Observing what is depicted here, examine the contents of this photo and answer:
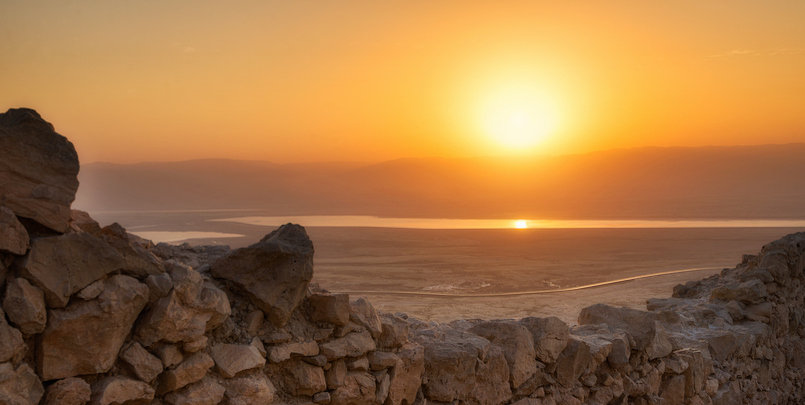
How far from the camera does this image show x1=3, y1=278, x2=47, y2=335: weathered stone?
2.52 meters

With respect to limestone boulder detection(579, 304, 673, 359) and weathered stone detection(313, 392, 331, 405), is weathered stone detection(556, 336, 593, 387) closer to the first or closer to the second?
limestone boulder detection(579, 304, 673, 359)

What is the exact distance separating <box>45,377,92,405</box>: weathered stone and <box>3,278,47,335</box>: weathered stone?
0.27 metres

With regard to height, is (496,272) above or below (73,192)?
below

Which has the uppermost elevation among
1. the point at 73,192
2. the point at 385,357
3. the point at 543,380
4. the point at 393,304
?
the point at 73,192

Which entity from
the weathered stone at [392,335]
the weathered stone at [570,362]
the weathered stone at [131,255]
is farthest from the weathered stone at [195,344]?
the weathered stone at [570,362]

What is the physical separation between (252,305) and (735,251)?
2728 centimetres

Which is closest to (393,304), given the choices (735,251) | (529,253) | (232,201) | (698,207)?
(529,253)

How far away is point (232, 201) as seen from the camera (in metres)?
96.1

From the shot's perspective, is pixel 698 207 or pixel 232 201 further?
pixel 232 201

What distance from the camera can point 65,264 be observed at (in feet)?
8.89

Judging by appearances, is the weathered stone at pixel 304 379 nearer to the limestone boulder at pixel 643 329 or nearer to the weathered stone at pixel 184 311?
the weathered stone at pixel 184 311

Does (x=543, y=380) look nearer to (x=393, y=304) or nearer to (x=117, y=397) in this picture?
(x=117, y=397)

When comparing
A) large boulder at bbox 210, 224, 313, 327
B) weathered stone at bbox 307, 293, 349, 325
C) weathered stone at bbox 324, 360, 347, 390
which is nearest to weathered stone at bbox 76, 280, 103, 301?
large boulder at bbox 210, 224, 313, 327

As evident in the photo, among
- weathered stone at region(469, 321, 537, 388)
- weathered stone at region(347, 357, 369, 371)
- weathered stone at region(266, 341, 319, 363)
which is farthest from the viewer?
weathered stone at region(469, 321, 537, 388)
